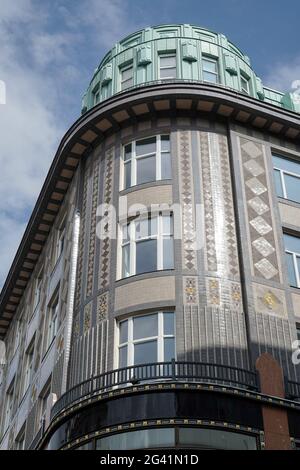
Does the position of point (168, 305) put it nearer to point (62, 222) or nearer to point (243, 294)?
point (243, 294)

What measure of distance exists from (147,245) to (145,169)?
3.24m

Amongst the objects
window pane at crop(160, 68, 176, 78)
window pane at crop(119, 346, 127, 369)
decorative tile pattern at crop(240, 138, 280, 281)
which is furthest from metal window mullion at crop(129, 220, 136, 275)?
window pane at crop(160, 68, 176, 78)

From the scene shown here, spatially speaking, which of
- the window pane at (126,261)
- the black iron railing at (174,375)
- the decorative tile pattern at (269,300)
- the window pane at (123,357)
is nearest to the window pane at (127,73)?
the window pane at (126,261)

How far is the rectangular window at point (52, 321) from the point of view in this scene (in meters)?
28.4

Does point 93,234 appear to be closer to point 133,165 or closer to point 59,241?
point 133,165

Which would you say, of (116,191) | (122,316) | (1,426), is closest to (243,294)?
(122,316)

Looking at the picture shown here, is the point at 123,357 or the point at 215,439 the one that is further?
the point at 123,357

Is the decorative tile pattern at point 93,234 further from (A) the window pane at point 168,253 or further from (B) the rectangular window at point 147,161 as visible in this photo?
(A) the window pane at point 168,253

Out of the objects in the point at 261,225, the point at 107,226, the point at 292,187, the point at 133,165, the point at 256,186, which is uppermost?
the point at 133,165

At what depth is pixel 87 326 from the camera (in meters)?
24.0

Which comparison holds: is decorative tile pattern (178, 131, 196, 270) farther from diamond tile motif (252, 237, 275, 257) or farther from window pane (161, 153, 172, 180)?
diamond tile motif (252, 237, 275, 257)

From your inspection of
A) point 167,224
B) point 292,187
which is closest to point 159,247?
point 167,224

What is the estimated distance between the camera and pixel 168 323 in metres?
22.7

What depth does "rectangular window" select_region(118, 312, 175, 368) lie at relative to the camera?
865 inches
